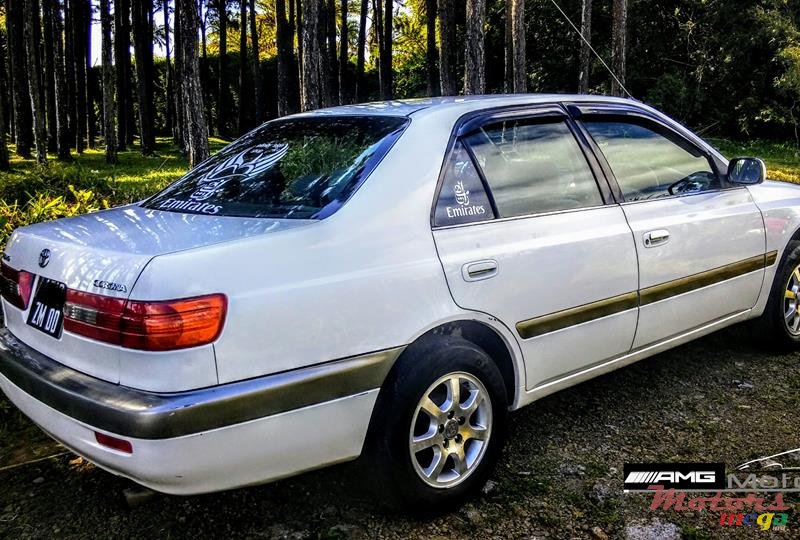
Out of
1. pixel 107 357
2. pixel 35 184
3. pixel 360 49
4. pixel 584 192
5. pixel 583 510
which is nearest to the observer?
pixel 107 357

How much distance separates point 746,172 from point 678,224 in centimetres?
83

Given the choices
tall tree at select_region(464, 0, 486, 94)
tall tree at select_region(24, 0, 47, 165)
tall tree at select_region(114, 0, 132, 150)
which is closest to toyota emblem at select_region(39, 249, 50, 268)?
tall tree at select_region(464, 0, 486, 94)

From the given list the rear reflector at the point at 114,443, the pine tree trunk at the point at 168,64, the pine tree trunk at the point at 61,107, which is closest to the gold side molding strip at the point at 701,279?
the rear reflector at the point at 114,443

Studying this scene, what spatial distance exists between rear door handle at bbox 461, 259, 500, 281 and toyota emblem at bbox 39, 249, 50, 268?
1627 millimetres

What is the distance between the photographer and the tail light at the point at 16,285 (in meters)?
2.67

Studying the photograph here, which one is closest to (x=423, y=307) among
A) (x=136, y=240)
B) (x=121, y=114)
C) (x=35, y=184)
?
(x=136, y=240)

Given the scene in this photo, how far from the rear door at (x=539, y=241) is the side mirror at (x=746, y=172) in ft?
3.93

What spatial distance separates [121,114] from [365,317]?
28439 mm

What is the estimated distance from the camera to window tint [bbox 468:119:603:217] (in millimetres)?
3053

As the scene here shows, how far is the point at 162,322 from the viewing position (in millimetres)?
2115

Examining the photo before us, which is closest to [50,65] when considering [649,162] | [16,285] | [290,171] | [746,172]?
[16,285]

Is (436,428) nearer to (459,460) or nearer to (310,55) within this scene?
(459,460)

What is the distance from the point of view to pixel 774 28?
64.2ft

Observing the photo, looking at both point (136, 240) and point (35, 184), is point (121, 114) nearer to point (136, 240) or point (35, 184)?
point (35, 184)
